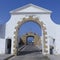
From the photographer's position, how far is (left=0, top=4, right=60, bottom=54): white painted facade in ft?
82.1

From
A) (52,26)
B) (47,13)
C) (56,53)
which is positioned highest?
(47,13)

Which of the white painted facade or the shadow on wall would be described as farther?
the shadow on wall

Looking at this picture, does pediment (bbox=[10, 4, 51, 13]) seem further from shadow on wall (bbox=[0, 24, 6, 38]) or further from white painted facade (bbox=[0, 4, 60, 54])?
shadow on wall (bbox=[0, 24, 6, 38])

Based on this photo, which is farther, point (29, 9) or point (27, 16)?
point (27, 16)

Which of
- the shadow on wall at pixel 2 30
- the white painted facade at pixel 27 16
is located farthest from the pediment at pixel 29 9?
the shadow on wall at pixel 2 30

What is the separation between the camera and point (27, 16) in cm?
2539

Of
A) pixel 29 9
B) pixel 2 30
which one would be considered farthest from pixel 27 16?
pixel 2 30

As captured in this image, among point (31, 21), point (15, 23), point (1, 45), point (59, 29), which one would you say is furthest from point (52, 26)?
point (1, 45)

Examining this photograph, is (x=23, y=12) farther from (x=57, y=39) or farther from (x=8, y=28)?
(x=57, y=39)

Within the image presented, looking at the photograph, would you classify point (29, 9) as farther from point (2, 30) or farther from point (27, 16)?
point (2, 30)

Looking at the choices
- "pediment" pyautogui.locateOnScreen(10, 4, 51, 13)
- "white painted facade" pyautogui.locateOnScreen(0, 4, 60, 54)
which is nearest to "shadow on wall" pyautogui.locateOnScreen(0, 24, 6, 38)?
"white painted facade" pyautogui.locateOnScreen(0, 4, 60, 54)

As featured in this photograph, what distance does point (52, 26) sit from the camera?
25.0 meters

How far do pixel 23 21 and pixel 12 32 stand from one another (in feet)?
6.19

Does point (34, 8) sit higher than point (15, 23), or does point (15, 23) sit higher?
point (34, 8)
